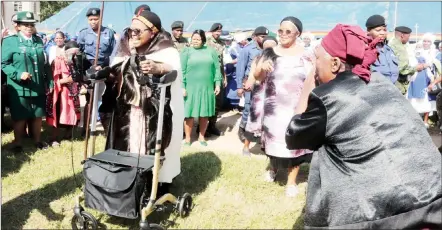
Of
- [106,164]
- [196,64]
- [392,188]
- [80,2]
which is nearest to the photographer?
[392,188]

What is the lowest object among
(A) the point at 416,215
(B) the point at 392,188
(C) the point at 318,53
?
(A) the point at 416,215

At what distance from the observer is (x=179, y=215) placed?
3875 mm

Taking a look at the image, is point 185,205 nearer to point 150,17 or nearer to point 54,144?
point 150,17

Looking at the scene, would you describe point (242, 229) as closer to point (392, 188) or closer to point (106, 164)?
point (106, 164)

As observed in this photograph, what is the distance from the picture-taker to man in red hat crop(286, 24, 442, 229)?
2.07 metres

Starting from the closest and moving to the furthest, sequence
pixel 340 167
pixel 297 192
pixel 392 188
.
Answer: pixel 392 188 → pixel 340 167 → pixel 297 192

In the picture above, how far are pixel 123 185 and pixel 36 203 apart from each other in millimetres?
1400

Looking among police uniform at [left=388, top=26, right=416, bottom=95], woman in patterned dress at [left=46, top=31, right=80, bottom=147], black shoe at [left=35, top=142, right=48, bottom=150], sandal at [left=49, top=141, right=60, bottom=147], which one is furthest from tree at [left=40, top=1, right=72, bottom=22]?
police uniform at [left=388, top=26, right=416, bottom=95]

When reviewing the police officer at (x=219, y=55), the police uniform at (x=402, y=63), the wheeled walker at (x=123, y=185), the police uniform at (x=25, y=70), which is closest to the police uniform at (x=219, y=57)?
the police officer at (x=219, y=55)

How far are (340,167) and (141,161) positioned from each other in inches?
71.7

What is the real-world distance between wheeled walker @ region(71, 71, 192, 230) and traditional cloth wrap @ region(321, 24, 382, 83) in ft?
4.73

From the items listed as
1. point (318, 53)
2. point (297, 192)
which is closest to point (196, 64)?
point (297, 192)

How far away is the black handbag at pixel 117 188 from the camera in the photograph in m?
3.30

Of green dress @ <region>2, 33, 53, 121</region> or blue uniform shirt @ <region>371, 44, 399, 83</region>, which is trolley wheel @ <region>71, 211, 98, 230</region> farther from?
blue uniform shirt @ <region>371, 44, 399, 83</region>
